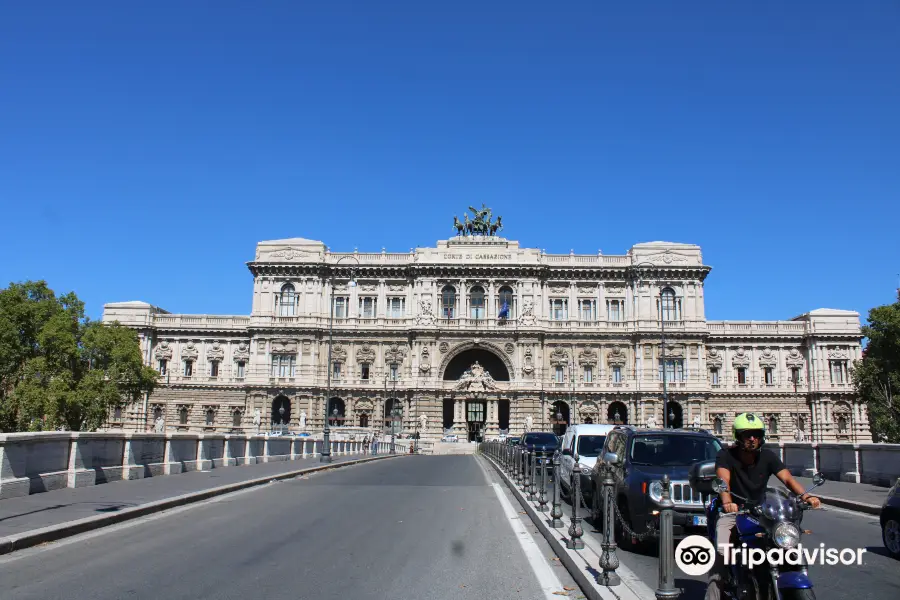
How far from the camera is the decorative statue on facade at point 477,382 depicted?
79000 millimetres

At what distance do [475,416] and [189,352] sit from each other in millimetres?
31908

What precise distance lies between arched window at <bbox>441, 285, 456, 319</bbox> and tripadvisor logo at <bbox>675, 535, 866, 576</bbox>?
7089 centimetres

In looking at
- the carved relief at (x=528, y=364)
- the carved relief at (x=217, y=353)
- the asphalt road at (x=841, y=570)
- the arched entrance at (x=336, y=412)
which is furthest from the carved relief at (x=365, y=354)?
the asphalt road at (x=841, y=570)

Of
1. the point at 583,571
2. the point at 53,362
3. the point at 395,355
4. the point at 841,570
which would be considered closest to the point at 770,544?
the point at 583,571

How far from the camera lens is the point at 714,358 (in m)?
82.6

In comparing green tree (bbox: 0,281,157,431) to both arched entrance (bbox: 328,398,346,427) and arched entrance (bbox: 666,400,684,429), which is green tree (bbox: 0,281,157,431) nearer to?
arched entrance (bbox: 328,398,346,427)

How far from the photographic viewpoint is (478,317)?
82.0 meters

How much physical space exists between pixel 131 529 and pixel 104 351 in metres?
52.9

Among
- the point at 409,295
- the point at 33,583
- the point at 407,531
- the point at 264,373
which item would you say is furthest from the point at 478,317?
the point at 33,583

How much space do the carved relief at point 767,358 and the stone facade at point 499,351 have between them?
0.24m

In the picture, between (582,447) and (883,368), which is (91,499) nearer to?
(582,447)

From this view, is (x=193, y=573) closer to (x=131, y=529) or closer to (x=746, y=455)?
(x=131, y=529)

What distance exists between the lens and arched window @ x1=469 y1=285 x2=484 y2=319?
82.1 meters

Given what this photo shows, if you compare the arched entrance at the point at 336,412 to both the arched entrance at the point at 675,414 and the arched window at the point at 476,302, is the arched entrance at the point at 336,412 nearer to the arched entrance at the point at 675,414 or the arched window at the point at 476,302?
the arched window at the point at 476,302
